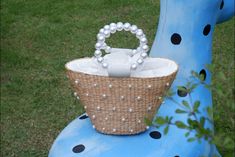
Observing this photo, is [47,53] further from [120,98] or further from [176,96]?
[120,98]

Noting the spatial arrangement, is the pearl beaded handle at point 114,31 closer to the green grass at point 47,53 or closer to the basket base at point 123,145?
the basket base at point 123,145

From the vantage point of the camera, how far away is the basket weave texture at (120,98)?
175 cm

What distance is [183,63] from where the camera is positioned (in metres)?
2.03

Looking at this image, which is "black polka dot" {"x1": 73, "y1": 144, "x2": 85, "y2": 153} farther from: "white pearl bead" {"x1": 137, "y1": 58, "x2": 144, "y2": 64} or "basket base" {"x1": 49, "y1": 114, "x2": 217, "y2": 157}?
"white pearl bead" {"x1": 137, "y1": 58, "x2": 144, "y2": 64}

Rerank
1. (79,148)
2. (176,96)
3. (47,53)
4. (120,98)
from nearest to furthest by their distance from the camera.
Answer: (120,98), (79,148), (176,96), (47,53)

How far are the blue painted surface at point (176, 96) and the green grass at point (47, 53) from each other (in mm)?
178

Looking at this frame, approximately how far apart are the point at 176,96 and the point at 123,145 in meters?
0.29

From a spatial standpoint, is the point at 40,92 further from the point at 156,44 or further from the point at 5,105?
the point at 156,44

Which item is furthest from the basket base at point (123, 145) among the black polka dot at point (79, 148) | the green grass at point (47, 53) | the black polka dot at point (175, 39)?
the black polka dot at point (175, 39)

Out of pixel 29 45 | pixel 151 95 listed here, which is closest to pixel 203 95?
pixel 151 95

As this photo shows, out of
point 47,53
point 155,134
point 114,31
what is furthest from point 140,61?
point 47,53

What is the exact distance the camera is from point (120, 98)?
5.80ft

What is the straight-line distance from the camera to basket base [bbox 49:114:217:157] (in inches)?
72.1

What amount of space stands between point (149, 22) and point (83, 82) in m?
3.30
